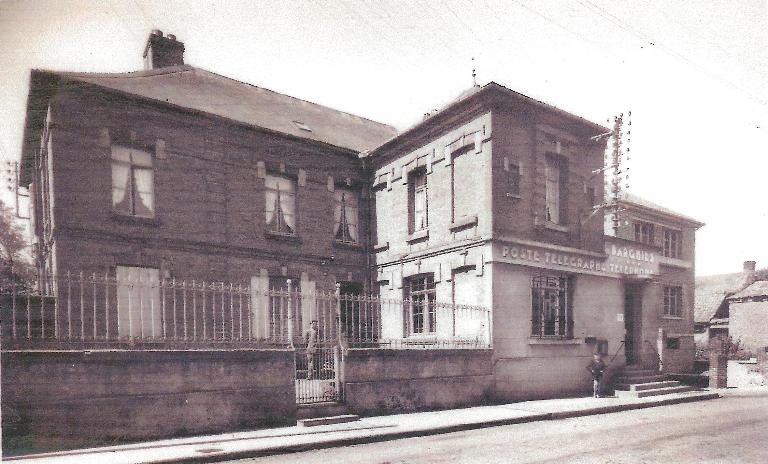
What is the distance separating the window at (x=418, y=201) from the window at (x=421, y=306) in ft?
5.63

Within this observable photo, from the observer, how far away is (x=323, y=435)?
861 cm

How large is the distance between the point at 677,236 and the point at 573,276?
14.2 meters

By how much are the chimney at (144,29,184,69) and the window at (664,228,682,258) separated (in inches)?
950

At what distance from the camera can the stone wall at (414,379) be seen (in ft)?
34.6

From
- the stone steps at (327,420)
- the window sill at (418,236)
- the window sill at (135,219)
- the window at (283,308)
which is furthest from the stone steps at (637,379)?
the window sill at (135,219)

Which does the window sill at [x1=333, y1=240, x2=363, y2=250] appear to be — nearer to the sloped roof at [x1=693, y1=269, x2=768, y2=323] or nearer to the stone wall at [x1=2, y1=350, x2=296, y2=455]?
the stone wall at [x1=2, y1=350, x2=296, y2=455]

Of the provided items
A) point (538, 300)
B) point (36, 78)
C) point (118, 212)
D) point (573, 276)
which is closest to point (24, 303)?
point (118, 212)

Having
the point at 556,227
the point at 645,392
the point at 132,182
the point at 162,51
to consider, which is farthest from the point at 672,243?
the point at 162,51

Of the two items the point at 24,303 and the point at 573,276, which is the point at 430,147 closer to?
the point at 573,276

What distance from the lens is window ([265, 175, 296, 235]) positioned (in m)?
15.6

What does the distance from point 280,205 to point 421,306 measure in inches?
224

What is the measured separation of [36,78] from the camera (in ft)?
37.4

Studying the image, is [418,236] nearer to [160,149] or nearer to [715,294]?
[160,149]

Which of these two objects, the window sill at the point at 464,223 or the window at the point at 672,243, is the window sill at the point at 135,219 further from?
the window at the point at 672,243
